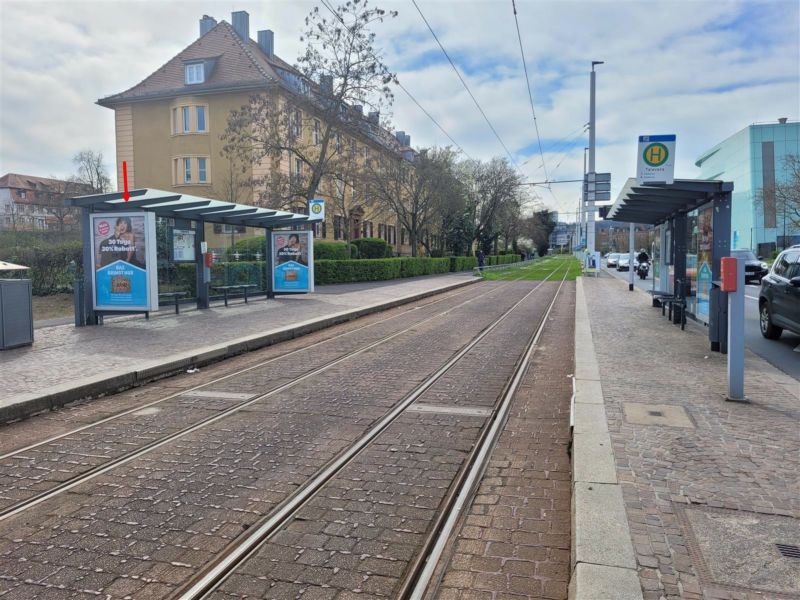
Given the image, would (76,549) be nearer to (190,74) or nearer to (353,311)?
(353,311)

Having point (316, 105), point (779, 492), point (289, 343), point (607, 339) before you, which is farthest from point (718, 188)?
point (316, 105)

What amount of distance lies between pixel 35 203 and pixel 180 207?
42.7m

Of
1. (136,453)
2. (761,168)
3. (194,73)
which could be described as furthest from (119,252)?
(761,168)

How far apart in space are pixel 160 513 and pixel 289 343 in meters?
7.46

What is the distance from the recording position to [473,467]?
15.2 feet

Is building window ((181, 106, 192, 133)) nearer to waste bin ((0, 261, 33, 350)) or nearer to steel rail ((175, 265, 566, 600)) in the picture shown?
waste bin ((0, 261, 33, 350))

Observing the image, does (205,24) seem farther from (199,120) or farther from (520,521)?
(520,521)

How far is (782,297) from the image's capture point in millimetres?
10492

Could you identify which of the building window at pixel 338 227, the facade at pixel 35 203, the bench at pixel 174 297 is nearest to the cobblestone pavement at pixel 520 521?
the bench at pixel 174 297

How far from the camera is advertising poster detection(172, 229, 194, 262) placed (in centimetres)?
1477

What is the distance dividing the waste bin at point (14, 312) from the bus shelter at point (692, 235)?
10.2m

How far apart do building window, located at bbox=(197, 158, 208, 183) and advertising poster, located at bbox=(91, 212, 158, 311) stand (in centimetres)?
2767

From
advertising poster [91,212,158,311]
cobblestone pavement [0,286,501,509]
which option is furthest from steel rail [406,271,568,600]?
advertising poster [91,212,158,311]

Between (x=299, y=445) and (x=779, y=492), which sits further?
(x=299, y=445)
